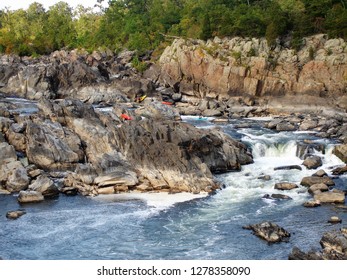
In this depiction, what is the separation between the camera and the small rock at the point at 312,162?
138 feet

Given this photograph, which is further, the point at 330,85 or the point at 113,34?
the point at 113,34

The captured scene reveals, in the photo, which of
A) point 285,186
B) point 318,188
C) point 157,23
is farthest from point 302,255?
point 157,23

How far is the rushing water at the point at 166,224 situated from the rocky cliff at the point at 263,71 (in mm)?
30979

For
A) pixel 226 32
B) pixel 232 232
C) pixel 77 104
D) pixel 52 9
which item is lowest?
pixel 232 232

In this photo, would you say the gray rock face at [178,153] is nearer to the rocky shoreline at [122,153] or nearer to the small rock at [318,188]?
the rocky shoreline at [122,153]

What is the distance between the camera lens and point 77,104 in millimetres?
46688

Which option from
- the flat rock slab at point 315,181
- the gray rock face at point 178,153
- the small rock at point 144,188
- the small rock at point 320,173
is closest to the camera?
the small rock at point 144,188

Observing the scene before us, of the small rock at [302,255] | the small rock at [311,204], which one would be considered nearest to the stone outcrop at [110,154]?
the small rock at [311,204]

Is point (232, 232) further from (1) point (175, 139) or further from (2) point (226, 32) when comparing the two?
(2) point (226, 32)

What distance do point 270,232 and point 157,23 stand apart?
81146 mm

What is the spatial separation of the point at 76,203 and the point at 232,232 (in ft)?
36.8
